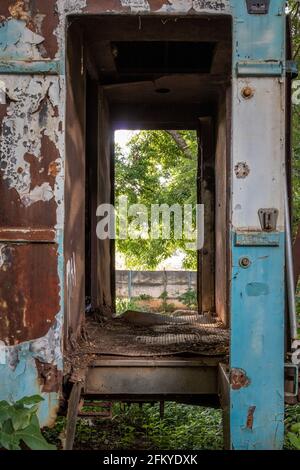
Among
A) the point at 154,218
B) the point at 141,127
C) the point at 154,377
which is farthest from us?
the point at 154,218

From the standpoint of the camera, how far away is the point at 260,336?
11.4ft

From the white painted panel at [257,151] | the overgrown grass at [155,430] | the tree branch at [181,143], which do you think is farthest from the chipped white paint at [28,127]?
the tree branch at [181,143]

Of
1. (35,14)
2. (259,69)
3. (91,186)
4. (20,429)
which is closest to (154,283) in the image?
(91,186)

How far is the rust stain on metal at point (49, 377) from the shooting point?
3.43m

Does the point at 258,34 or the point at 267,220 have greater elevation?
the point at 258,34

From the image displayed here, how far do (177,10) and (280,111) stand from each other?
0.91 meters

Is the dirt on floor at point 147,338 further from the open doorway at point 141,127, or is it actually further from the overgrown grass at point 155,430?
the overgrown grass at point 155,430

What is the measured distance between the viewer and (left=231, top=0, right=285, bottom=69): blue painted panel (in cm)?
348

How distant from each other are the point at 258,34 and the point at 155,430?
420 centimetres

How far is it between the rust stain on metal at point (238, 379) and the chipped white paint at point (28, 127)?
1.57 meters

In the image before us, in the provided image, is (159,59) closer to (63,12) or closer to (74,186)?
(74,186)

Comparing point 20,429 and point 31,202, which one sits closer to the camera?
point 20,429

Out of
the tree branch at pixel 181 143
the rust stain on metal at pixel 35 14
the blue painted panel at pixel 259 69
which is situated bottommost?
the blue painted panel at pixel 259 69

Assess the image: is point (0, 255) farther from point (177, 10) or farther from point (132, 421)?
point (132, 421)
